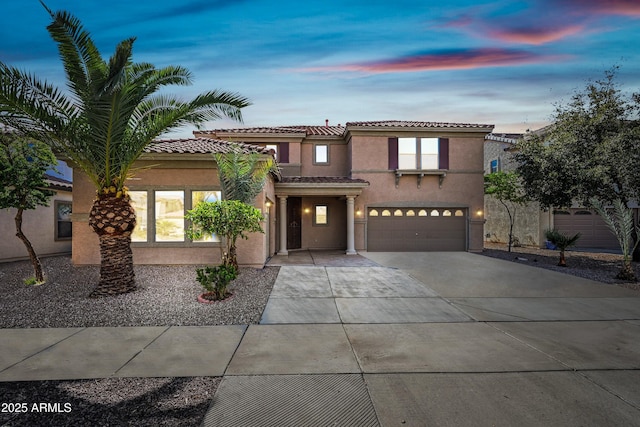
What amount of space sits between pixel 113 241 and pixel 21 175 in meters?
3.32

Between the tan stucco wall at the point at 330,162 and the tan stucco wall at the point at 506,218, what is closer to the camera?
the tan stucco wall at the point at 330,162

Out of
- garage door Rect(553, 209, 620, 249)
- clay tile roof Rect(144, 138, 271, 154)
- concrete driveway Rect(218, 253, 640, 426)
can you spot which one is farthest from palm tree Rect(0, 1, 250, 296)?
garage door Rect(553, 209, 620, 249)

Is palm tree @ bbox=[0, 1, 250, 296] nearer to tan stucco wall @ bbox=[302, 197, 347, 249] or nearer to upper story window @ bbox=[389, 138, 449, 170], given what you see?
tan stucco wall @ bbox=[302, 197, 347, 249]

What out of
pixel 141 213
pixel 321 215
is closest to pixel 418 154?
pixel 321 215

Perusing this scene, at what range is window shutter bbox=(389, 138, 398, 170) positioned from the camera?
1591 centimetres

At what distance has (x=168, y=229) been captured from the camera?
10.4 m

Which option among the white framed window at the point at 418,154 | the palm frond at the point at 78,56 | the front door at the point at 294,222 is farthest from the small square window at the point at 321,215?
the palm frond at the point at 78,56

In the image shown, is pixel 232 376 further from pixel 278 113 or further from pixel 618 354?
pixel 278 113

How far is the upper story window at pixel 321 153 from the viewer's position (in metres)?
17.1

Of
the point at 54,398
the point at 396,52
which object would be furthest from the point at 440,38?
the point at 54,398

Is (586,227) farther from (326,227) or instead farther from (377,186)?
(326,227)

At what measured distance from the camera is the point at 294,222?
1711cm

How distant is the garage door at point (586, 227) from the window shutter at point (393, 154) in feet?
34.3

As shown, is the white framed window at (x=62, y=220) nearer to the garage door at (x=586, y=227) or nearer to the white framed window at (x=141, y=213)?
the white framed window at (x=141, y=213)
